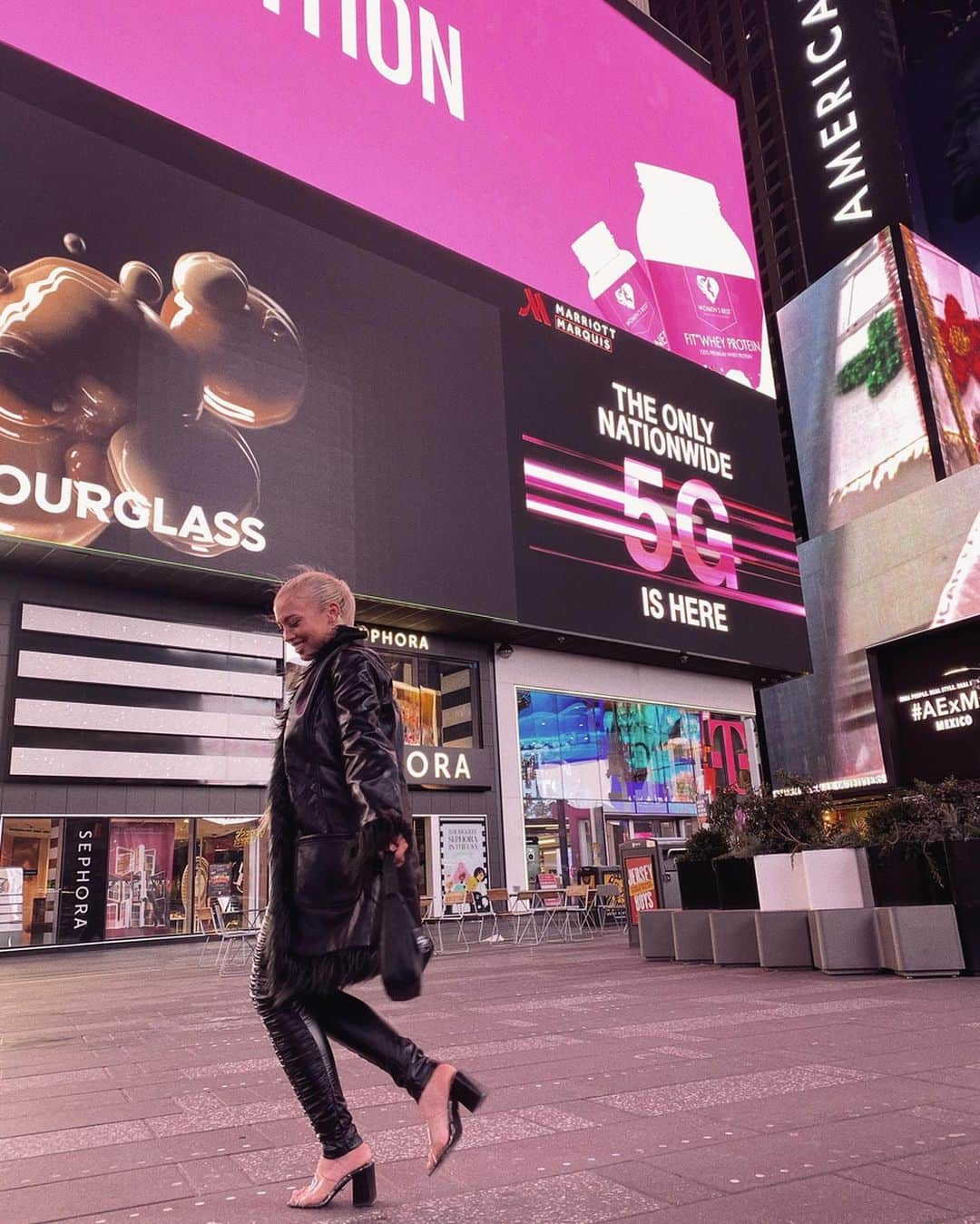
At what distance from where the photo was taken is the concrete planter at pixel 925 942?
7074 mm

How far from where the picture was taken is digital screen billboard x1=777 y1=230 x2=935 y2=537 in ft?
121

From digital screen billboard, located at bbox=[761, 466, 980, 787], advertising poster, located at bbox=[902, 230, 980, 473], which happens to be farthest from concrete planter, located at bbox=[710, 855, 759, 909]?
advertising poster, located at bbox=[902, 230, 980, 473]

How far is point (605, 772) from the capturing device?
1019 inches

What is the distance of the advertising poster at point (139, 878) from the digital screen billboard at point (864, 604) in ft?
93.6

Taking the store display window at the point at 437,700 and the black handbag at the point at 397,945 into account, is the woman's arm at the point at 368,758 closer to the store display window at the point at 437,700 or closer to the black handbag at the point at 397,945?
the black handbag at the point at 397,945

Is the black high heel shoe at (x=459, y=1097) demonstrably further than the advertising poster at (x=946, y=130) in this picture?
No

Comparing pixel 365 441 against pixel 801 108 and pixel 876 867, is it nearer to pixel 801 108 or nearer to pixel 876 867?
pixel 876 867

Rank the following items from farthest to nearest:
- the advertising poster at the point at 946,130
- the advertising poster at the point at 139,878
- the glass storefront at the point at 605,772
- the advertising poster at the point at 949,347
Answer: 1. the advertising poster at the point at 946,130
2. the advertising poster at the point at 949,347
3. the glass storefront at the point at 605,772
4. the advertising poster at the point at 139,878

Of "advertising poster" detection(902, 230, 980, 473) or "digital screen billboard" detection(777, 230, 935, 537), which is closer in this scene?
"advertising poster" detection(902, 230, 980, 473)

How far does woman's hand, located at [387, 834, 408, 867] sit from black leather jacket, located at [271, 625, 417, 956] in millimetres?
21

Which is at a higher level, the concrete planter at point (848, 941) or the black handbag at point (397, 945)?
the black handbag at point (397, 945)

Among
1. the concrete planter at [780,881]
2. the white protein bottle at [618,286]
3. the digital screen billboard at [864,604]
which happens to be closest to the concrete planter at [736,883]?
the concrete planter at [780,881]

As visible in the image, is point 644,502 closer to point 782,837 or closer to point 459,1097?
point 782,837

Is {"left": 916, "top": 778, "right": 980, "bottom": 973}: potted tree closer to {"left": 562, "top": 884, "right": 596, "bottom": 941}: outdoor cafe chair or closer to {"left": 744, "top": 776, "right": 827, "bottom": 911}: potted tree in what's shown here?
{"left": 744, "top": 776, "right": 827, "bottom": 911}: potted tree
